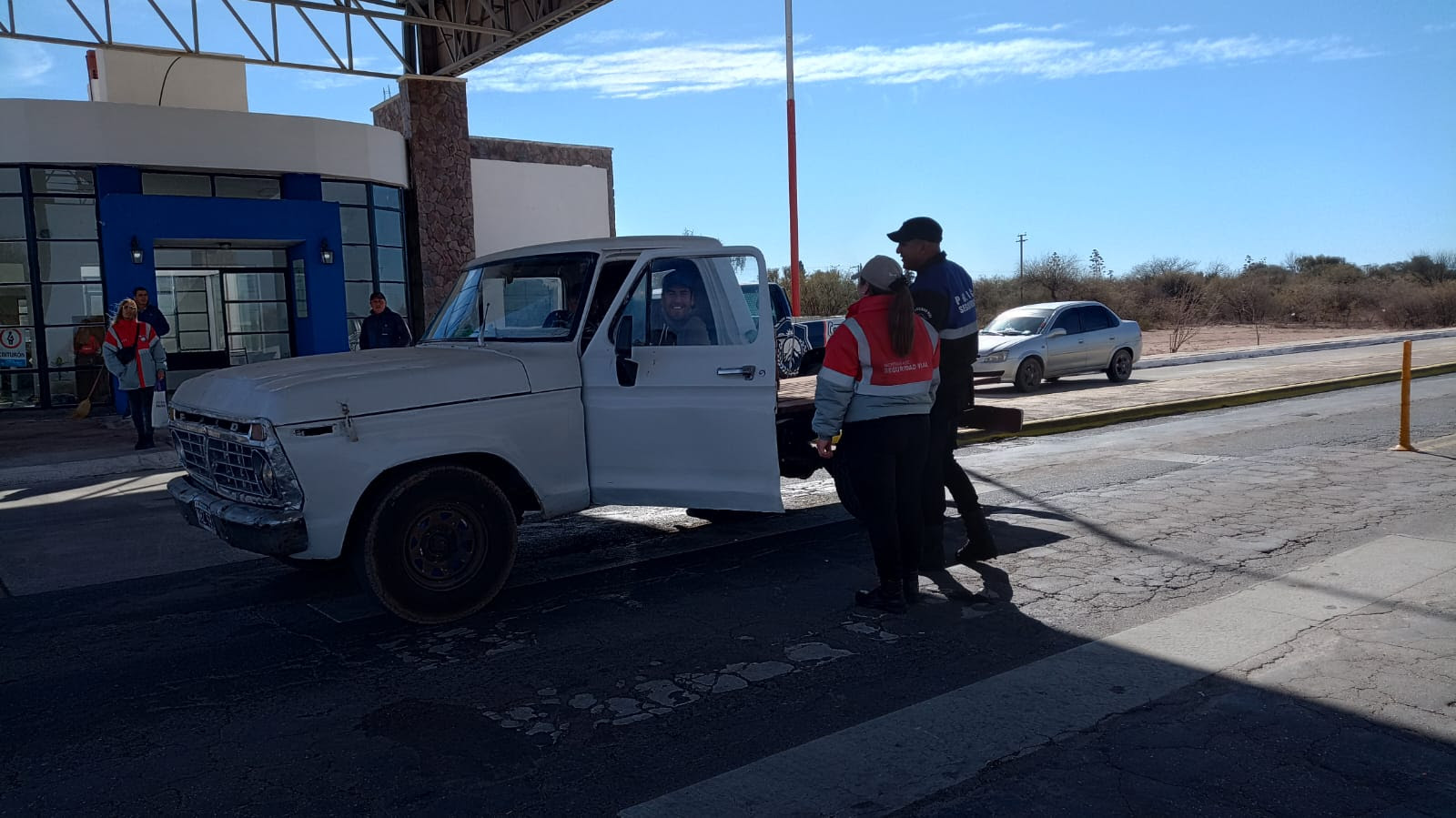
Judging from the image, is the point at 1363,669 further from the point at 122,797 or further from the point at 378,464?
the point at 122,797

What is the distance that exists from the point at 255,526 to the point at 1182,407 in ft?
42.6

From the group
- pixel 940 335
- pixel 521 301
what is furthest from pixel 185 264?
pixel 940 335

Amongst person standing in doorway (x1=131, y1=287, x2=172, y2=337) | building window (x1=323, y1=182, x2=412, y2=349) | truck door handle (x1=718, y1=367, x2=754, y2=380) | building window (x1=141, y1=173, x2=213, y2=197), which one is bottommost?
truck door handle (x1=718, y1=367, x2=754, y2=380)

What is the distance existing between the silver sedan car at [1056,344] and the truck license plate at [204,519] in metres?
14.1

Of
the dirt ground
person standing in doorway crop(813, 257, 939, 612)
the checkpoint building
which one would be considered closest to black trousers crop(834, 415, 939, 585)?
person standing in doorway crop(813, 257, 939, 612)

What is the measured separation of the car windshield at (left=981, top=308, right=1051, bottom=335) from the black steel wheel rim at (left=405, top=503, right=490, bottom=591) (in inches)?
592

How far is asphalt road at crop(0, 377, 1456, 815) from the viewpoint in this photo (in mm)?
3803

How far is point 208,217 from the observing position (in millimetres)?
19734

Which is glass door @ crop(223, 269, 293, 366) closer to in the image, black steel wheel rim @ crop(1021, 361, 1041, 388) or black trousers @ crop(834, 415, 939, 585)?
black steel wheel rim @ crop(1021, 361, 1041, 388)

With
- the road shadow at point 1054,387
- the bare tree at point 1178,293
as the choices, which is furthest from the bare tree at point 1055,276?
the road shadow at point 1054,387

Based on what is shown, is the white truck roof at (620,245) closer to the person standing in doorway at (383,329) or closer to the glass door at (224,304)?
the person standing in doorway at (383,329)

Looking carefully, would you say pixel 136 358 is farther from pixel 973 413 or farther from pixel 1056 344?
pixel 1056 344

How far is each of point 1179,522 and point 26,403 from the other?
19.5 m

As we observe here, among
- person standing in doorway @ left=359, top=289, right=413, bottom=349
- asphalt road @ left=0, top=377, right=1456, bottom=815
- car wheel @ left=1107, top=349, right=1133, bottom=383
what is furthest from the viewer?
car wheel @ left=1107, top=349, right=1133, bottom=383
